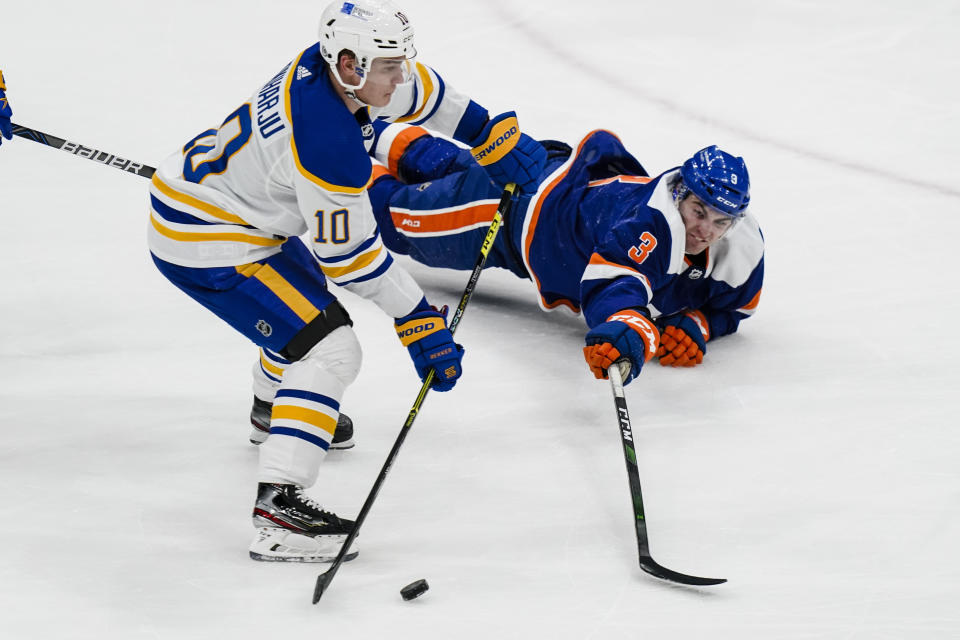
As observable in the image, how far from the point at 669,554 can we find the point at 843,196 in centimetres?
275

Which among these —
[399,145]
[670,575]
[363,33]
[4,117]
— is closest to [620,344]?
[670,575]

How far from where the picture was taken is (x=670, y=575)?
2.54 m

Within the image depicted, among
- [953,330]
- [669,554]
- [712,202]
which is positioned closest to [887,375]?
[953,330]

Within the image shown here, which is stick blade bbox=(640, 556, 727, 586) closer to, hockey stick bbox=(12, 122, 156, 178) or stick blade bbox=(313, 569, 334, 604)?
stick blade bbox=(313, 569, 334, 604)

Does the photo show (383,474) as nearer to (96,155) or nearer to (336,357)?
(336,357)

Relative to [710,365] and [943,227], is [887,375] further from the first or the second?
[943,227]

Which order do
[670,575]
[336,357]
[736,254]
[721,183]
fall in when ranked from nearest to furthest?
[670,575]
[336,357]
[721,183]
[736,254]

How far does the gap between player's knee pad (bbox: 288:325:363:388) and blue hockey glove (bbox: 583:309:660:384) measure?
0.74 metres

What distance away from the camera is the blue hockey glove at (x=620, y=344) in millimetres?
3143

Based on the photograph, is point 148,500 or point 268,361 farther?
point 268,361

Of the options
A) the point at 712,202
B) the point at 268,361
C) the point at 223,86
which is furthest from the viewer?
the point at 223,86

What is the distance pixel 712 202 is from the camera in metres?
3.36

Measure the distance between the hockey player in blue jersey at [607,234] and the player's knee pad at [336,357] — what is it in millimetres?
748

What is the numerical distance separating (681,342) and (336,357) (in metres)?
1.39
